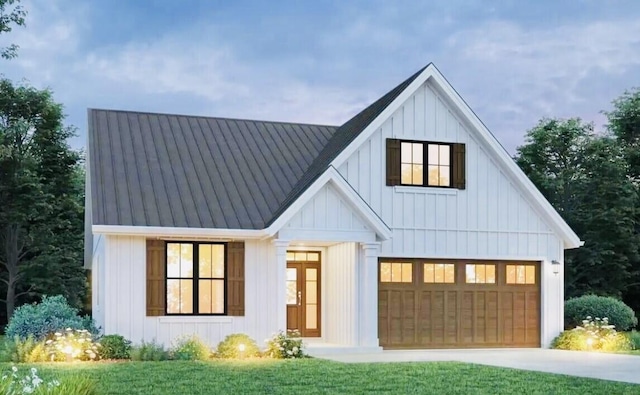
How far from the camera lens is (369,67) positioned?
88.2 ft

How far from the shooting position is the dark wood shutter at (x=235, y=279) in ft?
60.5

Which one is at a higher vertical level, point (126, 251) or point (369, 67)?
point (369, 67)

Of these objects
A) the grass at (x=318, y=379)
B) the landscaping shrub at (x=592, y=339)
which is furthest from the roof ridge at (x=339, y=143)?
the landscaping shrub at (x=592, y=339)

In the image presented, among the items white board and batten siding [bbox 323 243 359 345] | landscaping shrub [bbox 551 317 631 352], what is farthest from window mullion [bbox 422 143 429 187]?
landscaping shrub [bbox 551 317 631 352]

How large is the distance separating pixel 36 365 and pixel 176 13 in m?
14.6

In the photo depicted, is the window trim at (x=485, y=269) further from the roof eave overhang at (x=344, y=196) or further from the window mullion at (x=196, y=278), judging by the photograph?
the window mullion at (x=196, y=278)

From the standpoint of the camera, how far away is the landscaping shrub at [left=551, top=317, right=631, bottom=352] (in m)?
20.3

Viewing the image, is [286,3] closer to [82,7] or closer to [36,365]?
[82,7]

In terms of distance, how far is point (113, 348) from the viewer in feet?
54.5

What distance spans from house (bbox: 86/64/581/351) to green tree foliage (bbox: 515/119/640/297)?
13392 millimetres

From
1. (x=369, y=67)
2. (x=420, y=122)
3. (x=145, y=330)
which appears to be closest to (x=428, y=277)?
(x=420, y=122)

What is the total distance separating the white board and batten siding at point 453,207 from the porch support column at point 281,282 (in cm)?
239

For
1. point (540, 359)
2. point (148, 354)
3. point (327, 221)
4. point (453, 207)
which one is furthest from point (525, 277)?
point (148, 354)

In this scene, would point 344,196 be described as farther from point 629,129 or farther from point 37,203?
point 629,129
